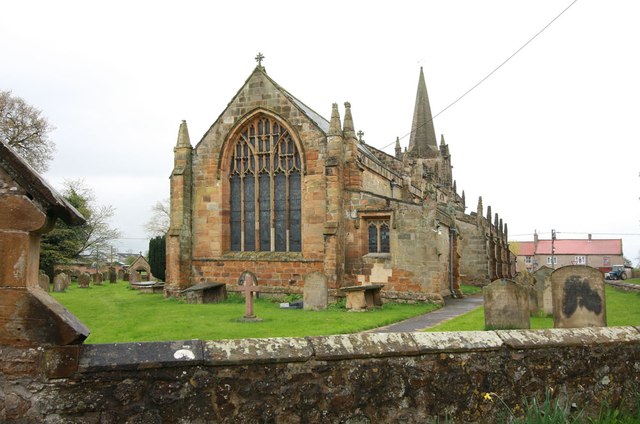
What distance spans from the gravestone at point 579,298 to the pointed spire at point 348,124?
12038 mm

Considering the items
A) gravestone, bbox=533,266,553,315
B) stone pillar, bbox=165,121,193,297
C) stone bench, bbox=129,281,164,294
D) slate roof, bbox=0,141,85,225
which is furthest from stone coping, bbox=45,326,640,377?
stone bench, bbox=129,281,164,294

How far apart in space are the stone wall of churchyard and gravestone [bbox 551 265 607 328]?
762cm

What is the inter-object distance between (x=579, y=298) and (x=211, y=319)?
32.9 ft

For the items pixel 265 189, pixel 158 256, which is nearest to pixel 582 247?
pixel 158 256

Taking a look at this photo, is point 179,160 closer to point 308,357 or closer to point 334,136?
point 334,136

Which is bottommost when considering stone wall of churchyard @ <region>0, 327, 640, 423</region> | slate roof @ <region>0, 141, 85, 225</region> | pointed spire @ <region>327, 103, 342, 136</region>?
stone wall of churchyard @ <region>0, 327, 640, 423</region>

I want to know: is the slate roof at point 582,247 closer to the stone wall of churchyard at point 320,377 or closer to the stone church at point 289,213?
the stone church at point 289,213

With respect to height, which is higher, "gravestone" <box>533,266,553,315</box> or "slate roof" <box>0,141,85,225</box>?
"slate roof" <box>0,141,85,225</box>

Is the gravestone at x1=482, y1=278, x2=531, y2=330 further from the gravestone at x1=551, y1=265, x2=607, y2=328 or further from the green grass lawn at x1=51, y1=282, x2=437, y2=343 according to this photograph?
the green grass lawn at x1=51, y1=282, x2=437, y2=343

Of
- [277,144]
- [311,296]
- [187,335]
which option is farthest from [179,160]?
[187,335]

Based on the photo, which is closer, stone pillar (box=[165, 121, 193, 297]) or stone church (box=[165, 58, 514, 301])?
stone church (box=[165, 58, 514, 301])

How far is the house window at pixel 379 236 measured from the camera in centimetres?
2159

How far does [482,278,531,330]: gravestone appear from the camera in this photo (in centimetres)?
1212

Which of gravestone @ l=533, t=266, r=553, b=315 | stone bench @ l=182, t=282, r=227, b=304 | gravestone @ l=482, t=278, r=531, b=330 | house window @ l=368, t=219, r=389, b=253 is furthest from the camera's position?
house window @ l=368, t=219, r=389, b=253
